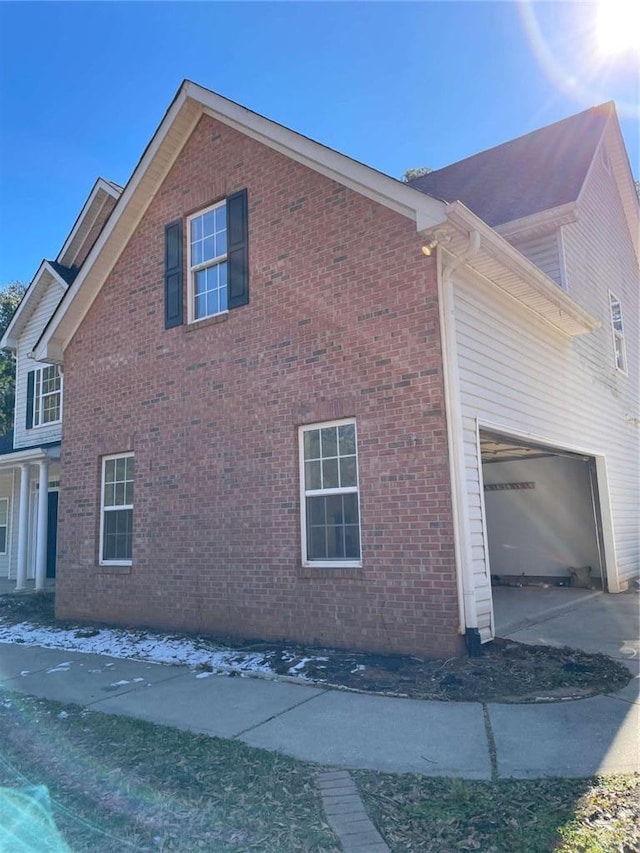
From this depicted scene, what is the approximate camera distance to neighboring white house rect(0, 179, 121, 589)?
16.0 metres

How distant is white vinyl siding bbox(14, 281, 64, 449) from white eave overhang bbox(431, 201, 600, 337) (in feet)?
39.1

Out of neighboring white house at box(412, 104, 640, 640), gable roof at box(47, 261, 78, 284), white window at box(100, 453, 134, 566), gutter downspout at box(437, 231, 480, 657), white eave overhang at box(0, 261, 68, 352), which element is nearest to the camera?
gutter downspout at box(437, 231, 480, 657)

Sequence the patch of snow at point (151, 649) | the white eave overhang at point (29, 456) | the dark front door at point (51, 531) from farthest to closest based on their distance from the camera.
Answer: the dark front door at point (51, 531)
the white eave overhang at point (29, 456)
the patch of snow at point (151, 649)

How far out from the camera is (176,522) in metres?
9.48

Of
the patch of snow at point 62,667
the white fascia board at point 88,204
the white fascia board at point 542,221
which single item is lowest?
the patch of snow at point 62,667

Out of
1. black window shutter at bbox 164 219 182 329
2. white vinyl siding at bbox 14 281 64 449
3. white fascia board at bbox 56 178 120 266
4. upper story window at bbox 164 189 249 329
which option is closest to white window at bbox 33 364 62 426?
white vinyl siding at bbox 14 281 64 449

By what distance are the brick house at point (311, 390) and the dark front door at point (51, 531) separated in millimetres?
6346

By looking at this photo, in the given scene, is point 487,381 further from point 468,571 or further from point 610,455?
point 610,455

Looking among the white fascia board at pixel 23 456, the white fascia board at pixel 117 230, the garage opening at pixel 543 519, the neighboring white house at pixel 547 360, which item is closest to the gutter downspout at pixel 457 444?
the neighboring white house at pixel 547 360

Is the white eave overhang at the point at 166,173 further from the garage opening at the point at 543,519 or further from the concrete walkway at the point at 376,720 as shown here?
the garage opening at the point at 543,519

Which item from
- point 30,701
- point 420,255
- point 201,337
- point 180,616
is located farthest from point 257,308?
point 30,701

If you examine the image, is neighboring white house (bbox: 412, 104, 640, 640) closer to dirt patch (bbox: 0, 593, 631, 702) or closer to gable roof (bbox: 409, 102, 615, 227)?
gable roof (bbox: 409, 102, 615, 227)

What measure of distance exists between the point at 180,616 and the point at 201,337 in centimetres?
406

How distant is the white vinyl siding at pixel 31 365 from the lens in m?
16.5
